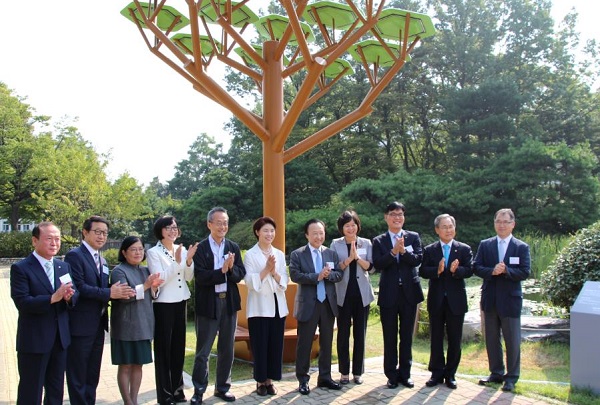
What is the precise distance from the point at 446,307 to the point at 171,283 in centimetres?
262

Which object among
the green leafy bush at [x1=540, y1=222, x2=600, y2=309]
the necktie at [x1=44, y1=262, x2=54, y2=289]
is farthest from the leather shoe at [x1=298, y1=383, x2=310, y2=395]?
the green leafy bush at [x1=540, y1=222, x2=600, y2=309]

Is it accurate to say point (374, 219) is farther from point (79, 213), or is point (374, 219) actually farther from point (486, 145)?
Result: point (79, 213)

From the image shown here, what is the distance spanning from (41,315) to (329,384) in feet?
8.60

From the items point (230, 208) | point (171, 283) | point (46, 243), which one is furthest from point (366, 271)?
point (230, 208)

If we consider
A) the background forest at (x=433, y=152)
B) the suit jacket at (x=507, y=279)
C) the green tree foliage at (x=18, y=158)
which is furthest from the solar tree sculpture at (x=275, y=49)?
the green tree foliage at (x=18, y=158)

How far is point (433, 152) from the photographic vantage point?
25.6 m

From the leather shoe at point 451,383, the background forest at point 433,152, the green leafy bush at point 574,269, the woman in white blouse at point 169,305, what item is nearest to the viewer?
the woman in white blouse at point 169,305

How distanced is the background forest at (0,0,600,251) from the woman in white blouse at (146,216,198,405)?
13552mm

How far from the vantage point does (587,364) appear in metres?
4.56

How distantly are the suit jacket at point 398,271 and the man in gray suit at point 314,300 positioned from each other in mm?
442

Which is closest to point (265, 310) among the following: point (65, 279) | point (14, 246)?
point (65, 279)

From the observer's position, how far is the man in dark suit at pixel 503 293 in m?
4.70

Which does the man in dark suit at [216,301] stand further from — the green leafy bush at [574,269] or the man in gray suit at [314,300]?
the green leafy bush at [574,269]

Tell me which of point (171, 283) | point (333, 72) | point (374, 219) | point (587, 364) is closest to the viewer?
point (171, 283)
